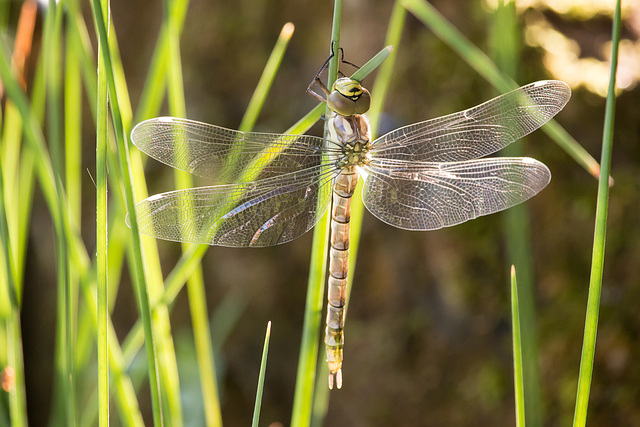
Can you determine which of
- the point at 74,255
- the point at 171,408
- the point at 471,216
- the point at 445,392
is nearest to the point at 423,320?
the point at 445,392

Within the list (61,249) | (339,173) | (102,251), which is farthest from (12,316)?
(339,173)

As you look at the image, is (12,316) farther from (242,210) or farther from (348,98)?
(348,98)

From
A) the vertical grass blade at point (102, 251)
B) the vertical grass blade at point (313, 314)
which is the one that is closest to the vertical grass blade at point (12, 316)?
the vertical grass blade at point (102, 251)

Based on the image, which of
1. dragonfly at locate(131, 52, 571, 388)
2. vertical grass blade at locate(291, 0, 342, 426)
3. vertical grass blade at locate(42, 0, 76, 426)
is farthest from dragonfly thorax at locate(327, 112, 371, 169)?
vertical grass blade at locate(42, 0, 76, 426)

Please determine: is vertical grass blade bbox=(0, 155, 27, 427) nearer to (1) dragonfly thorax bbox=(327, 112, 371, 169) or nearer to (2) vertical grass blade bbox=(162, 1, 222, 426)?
(2) vertical grass blade bbox=(162, 1, 222, 426)

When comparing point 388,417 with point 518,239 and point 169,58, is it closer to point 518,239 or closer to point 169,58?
point 518,239

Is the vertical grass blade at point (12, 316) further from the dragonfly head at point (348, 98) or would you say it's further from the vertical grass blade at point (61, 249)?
the dragonfly head at point (348, 98)
